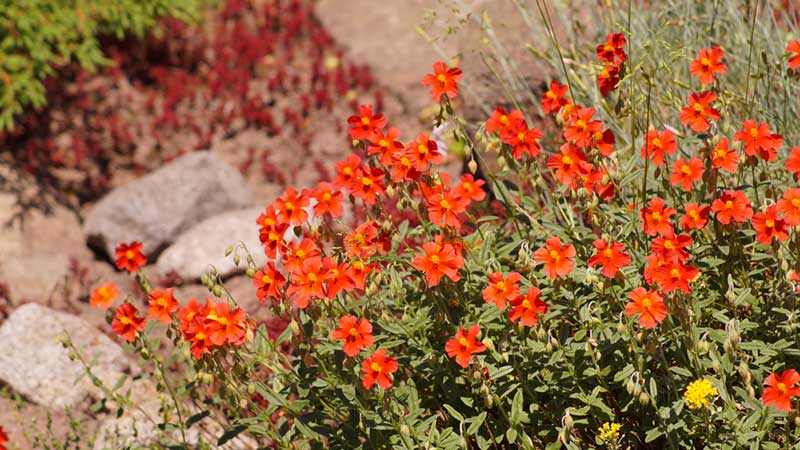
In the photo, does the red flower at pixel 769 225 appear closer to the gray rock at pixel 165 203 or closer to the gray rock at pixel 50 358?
the gray rock at pixel 50 358

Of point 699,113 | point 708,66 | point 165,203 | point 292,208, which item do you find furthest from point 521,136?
point 165,203

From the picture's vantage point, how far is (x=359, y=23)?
7945mm

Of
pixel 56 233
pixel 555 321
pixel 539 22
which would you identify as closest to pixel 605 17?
pixel 539 22

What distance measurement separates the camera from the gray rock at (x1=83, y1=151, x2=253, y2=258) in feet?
19.8

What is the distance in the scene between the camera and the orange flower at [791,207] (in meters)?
2.81

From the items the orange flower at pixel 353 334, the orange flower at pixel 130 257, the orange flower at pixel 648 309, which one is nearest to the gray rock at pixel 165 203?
the orange flower at pixel 130 257

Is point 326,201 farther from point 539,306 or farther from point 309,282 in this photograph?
point 539,306

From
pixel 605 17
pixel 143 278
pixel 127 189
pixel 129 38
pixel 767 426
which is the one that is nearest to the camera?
pixel 767 426

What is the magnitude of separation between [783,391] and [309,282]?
1.38 metres

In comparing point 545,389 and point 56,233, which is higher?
point 56,233

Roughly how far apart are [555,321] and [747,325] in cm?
60

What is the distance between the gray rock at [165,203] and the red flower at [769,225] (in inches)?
162

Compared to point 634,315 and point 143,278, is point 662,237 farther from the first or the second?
point 143,278

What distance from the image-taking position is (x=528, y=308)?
2.85m
